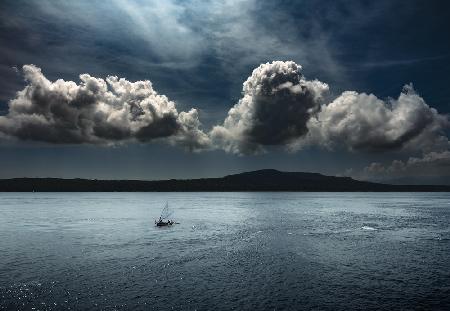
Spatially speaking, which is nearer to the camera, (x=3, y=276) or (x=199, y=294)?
(x=199, y=294)

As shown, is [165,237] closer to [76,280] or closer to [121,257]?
[121,257]

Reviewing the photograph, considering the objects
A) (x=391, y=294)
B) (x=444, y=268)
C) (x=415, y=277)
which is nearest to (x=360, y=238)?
(x=444, y=268)

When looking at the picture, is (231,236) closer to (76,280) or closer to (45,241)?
(45,241)

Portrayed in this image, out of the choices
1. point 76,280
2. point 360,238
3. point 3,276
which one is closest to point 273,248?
point 360,238

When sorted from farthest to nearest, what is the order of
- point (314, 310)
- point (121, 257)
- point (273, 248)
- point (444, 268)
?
point (273, 248) → point (121, 257) → point (444, 268) → point (314, 310)

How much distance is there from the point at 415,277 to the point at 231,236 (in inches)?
2181

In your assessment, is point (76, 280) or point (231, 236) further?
point (231, 236)

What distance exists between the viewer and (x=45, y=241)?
9369 cm

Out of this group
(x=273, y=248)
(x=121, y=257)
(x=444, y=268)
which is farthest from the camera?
(x=273, y=248)

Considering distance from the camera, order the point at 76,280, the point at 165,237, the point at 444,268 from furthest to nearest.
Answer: the point at 165,237, the point at 444,268, the point at 76,280

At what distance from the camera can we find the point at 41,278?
55.4m

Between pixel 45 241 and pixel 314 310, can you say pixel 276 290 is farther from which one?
pixel 45 241

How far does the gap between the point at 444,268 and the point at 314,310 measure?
34695 mm


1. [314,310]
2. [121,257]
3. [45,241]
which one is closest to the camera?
[314,310]
